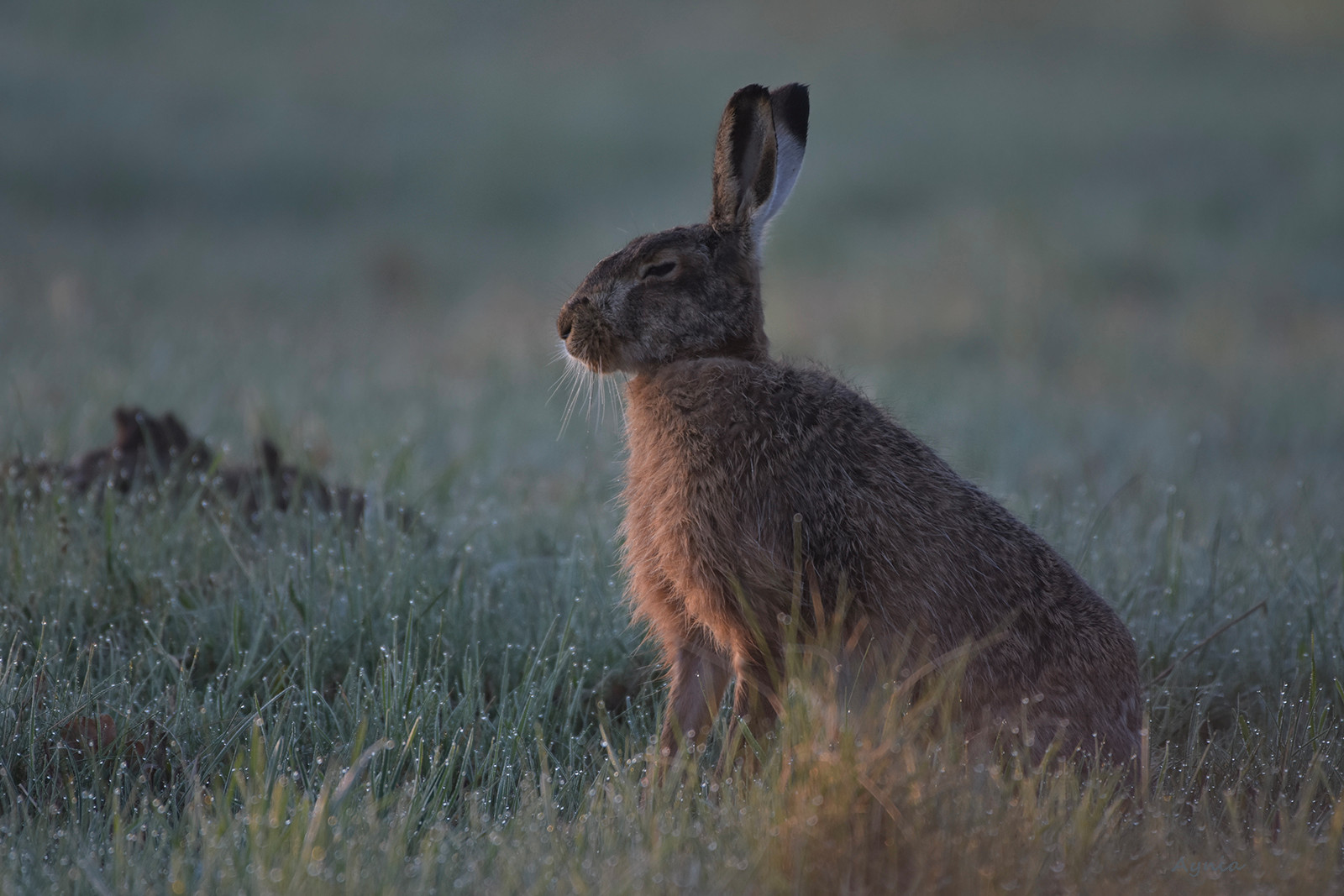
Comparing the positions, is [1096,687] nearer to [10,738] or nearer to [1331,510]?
[10,738]

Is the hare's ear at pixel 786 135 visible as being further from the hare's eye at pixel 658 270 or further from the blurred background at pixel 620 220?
the blurred background at pixel 620 220

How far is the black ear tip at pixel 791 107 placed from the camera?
3662mm

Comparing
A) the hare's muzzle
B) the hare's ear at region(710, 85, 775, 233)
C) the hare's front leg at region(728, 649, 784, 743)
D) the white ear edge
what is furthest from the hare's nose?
the hare's front leg at region(728, 649, 784, 743)

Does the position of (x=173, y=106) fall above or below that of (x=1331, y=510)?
above

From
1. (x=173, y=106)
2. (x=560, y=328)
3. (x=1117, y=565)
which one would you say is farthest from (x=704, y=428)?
(x=173, y=106)

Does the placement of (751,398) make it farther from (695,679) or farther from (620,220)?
Result: (620,220)

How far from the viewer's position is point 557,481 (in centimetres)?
598

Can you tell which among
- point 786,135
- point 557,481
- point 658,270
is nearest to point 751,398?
point 658,270

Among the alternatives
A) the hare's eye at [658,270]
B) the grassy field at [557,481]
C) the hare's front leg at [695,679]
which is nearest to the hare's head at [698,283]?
the hare's eye at [658,270]

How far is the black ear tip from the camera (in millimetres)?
3662

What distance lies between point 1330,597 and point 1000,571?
1.84m

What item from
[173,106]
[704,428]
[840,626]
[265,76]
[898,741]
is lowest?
[898,741]

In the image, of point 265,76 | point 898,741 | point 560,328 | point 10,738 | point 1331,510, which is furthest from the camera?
point 265,76

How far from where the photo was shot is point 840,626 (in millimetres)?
3025
